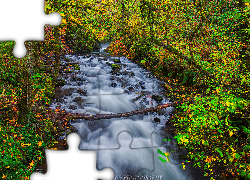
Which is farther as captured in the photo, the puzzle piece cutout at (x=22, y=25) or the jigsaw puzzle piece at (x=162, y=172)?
the jigsaw puzzle piece at (x=162, y=172)

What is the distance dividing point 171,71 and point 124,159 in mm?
6497

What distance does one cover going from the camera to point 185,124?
6457 millimetres

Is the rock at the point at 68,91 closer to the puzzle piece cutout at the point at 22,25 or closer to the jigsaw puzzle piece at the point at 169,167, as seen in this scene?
the jigsaw puzzle piece at the point at 169,167

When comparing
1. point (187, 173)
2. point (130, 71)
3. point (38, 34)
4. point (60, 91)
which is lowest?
point (187, 173)

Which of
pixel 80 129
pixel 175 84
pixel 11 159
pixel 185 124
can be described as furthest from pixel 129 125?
pixel 175 84

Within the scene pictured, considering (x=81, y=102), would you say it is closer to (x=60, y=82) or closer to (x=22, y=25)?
(x=60, y=82)

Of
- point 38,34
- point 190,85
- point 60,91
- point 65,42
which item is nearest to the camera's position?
point 38,34

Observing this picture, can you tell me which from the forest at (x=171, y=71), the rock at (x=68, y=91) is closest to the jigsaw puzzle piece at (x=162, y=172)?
the forest at (x=171, y=71)

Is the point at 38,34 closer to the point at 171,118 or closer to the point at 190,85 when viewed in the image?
the point at 171,118

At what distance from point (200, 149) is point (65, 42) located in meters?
11.6

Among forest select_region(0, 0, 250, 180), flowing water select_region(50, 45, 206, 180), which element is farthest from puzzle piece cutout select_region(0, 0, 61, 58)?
flowing water select_region(50, 45, 206, 180)

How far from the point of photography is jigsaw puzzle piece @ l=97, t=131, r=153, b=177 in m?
4.89

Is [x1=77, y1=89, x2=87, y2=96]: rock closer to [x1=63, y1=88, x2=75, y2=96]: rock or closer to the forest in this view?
[x1=63, y1=88, x2=75, y2=96]: rock

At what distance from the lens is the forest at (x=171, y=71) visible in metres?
4.51
